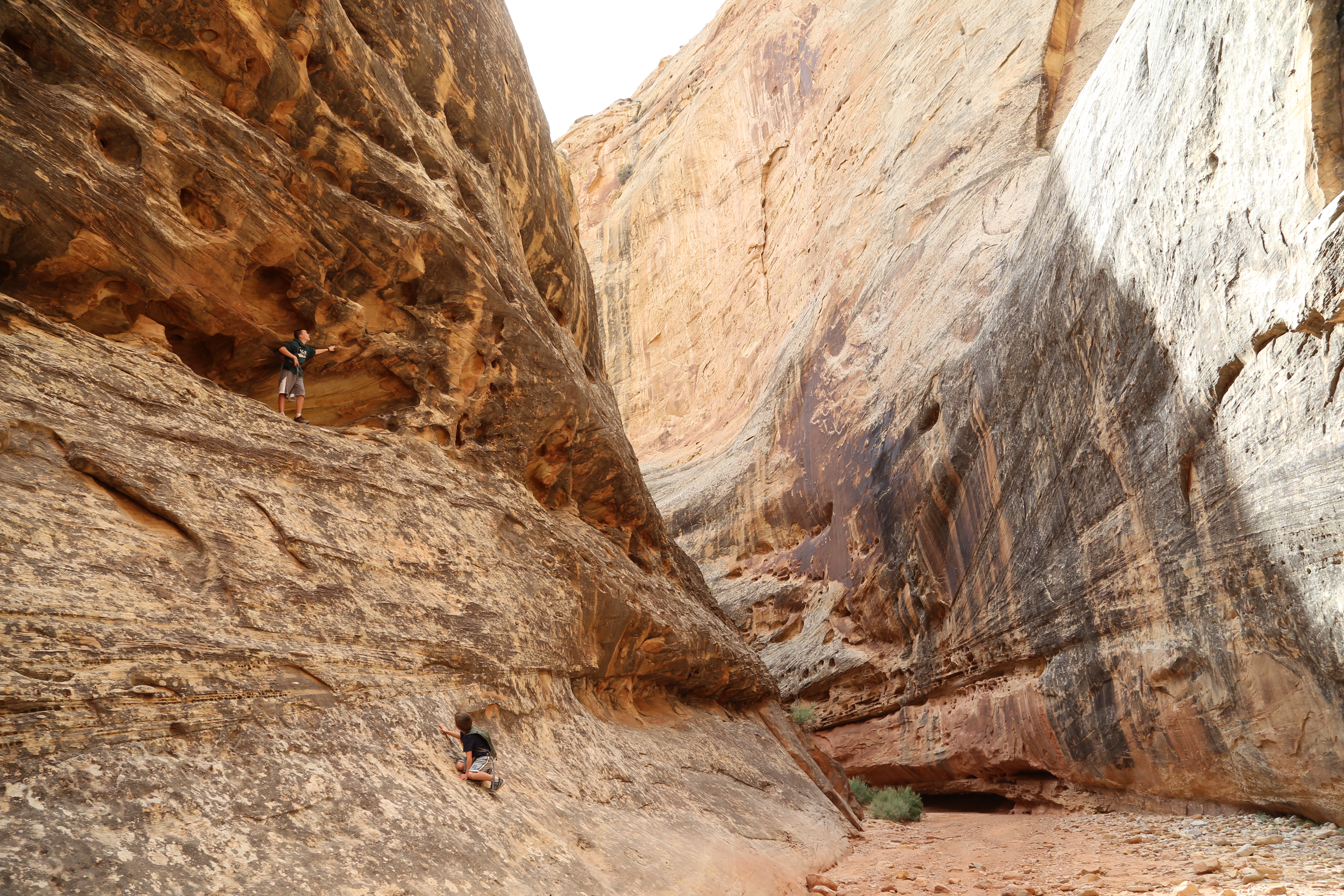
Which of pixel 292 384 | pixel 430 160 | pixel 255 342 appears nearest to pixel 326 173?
pixel 430 160

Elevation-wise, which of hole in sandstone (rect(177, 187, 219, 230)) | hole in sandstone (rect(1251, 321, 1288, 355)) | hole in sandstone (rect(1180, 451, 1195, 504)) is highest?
hole in sandstone (rect(177, 187, 219, 230))

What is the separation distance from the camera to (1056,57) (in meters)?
18.9

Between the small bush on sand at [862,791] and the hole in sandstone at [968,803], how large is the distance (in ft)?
2.80

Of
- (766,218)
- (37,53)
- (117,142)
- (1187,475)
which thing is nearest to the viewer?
(37,53)

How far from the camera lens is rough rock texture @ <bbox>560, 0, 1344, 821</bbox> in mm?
7371

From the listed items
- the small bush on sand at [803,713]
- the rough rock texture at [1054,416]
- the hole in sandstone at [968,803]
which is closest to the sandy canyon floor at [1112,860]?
the rough rock texture at [1054,416]

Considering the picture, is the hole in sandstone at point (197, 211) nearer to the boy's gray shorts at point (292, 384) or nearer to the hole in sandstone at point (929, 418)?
the boy's gray shorts at point (292, 384)

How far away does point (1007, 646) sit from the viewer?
41.9ft

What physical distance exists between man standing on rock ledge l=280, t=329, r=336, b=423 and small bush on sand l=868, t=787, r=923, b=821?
430 inches

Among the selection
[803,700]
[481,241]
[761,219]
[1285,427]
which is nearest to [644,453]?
[761,219]

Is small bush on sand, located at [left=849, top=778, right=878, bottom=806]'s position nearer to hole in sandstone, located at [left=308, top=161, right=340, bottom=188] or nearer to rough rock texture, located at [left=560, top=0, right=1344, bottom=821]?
rough rock texture, located at [left=560, top=0, right=1344, bottom=821]

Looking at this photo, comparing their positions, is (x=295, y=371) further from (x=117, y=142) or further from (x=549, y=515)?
(x=549, y=515)

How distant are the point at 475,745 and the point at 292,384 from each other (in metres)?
3.62

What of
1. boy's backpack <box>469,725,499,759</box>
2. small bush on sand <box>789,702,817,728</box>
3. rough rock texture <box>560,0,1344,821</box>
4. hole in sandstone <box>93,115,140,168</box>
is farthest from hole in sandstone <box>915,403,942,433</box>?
hole in sandstone <box>93,115,140,168</box>
